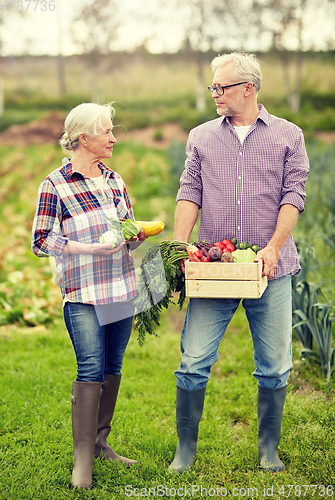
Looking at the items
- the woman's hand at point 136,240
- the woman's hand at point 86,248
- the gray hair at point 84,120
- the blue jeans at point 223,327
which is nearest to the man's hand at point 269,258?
the blue jeans at point 223,327

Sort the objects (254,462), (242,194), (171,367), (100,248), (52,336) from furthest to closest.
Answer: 1. (52,336)
2. (171,367)
3. (254,462)
4. (242,194)
5. (100,248)

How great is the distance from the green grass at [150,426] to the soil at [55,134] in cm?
1597

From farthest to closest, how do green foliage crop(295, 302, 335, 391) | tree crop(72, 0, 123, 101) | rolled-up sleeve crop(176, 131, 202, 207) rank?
tree crop(72, 0, 123, 101), green foliage crop(295, 302, 335, 391), rolled-up sleeve crop(176, 131, 202, 207)

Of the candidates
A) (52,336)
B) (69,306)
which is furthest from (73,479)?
(52,336)

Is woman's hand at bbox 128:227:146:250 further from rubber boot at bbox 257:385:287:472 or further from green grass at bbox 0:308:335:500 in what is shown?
green grass at bbox 0:308:335:500

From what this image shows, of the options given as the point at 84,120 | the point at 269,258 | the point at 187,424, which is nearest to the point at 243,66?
the point at 84,120

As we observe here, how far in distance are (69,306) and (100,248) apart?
1.02ft

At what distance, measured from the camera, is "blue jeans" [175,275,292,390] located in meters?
2.34

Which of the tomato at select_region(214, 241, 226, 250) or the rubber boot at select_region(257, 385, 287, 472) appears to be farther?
the rubber boot at select_region(257, 385, 287, 472)

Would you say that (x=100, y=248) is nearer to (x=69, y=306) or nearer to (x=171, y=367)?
(x=69, y=306)

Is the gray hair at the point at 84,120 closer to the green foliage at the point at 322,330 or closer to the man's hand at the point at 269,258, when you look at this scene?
the man's hand at the point at 269,258

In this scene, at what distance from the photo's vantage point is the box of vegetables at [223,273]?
6.86ft

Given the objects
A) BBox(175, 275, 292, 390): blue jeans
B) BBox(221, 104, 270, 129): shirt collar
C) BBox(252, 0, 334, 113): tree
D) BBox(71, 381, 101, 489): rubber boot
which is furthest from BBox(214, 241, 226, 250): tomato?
BBox(252, 0, 334, 113): tree

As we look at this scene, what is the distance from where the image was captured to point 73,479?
232 cm
